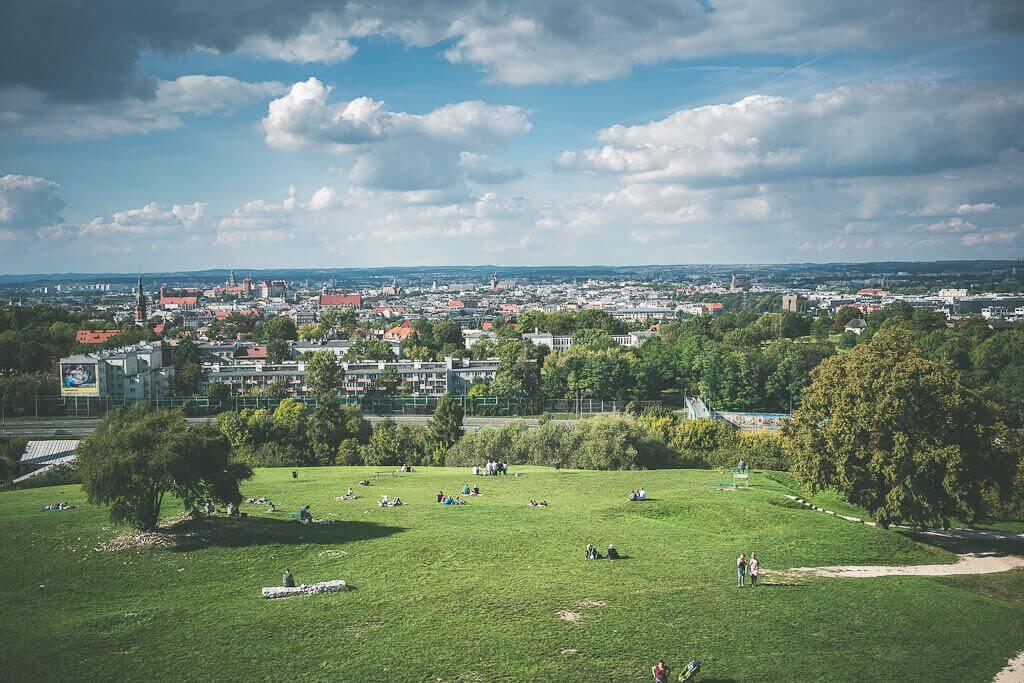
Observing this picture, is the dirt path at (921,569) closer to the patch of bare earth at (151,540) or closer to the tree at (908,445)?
the tree at (908,445)

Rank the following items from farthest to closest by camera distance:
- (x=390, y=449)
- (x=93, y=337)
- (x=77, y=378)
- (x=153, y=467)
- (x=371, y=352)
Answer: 1. (x=371, y=352)
2. (x=93, y=337)
3. (x=77, y=378)
4. (x=390, y=449)
5. (x=153, y=467)

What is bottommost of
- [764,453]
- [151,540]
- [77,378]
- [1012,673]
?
[764,453]

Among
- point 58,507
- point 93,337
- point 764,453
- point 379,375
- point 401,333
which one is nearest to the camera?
point 58,507

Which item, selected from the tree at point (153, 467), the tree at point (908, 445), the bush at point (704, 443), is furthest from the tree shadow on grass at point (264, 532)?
the bush at point (704, 443)

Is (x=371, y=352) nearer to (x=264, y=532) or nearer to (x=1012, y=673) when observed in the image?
(x=264, y=532)

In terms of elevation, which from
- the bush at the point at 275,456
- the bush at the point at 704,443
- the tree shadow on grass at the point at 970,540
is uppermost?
the tree shadow on grass at the point at 970,540

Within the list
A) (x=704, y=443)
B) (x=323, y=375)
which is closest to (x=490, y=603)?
(x=704, y=443)

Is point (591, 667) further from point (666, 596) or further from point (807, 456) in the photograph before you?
point (807, 456)
